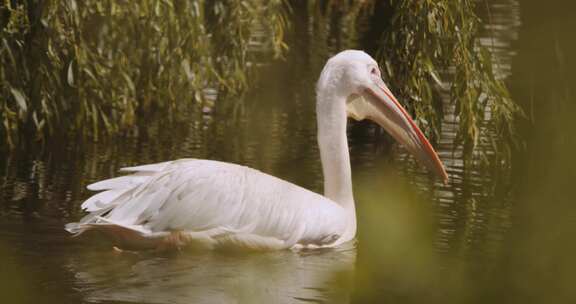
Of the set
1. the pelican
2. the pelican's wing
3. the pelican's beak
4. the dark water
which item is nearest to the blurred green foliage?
the dark water

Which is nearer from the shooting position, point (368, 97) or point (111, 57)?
point (368, 97)

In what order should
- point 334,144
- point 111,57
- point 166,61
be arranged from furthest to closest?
point 166,61
point 111,57
point 334,144

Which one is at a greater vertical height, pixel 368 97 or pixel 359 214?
pixel 368 97

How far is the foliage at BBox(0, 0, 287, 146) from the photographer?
23.0 feet

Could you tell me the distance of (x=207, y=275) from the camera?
4.66 metres

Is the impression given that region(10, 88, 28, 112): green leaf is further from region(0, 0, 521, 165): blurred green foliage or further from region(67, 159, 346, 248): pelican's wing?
region(67, 159, 346, 248): pelican's wing

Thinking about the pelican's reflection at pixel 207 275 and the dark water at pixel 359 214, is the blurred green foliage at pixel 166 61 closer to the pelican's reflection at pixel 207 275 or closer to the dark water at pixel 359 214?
the dark water at pixel 359 214

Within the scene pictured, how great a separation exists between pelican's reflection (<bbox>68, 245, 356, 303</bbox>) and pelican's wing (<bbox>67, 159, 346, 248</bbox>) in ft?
0.35

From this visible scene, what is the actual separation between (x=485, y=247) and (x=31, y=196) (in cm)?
268

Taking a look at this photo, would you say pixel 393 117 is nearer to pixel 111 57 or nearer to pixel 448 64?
pixel 448 64

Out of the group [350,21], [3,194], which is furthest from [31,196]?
[350,21]

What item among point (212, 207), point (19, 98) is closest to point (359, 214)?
point (212, 207)

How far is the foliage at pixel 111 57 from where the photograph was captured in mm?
6996

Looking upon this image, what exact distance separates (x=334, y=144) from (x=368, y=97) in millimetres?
336
